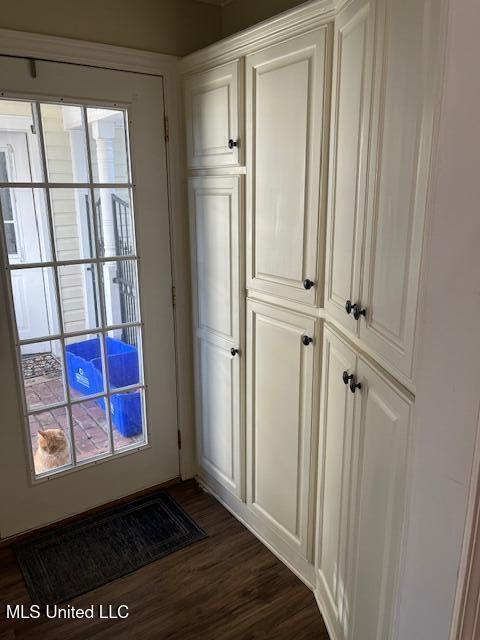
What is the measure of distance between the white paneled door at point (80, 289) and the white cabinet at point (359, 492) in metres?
1.06

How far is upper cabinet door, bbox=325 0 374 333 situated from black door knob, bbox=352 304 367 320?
0.8 inches

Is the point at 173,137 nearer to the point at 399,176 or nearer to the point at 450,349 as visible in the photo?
the point at 399,176

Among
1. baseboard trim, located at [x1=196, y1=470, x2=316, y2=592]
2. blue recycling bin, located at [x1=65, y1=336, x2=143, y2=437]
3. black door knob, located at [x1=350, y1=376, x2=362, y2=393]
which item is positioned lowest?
baseboard trim, located at [x1=196, y1=470, x2=316, y2=592]

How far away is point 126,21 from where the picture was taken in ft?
6.89

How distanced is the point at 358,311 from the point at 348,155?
0.43 m

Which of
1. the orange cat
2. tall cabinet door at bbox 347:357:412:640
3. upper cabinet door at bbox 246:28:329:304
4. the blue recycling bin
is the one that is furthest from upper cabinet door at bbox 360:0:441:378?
the orange cat

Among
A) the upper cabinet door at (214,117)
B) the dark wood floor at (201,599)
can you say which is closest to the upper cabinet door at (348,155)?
the upper cabinet door at (214,117)

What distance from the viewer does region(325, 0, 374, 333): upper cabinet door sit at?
48.4 inches

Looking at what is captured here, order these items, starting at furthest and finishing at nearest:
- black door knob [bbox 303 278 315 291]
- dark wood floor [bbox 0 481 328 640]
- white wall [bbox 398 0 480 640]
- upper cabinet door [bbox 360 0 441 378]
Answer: dark wood floor [bbox 0 481 328 640], black door knob [bbox 303 278 315 291], upper cabinet door [bbox 360 0 441 378], white wall [bbox 398 0 480 640]

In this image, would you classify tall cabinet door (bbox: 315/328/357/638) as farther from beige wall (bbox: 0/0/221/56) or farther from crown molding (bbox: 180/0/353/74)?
beige wall (bbox: 0/0/221/56)

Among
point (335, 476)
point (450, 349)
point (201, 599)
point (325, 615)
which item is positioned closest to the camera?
point (450, 349)

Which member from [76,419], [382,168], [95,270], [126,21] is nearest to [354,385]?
[382,168]

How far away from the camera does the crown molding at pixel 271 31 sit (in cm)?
146

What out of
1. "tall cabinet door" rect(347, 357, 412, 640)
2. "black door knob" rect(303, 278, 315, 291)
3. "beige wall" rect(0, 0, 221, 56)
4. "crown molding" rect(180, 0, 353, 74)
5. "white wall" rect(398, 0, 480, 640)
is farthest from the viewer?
"beige wall" rect(0, 0, 221, 56)
